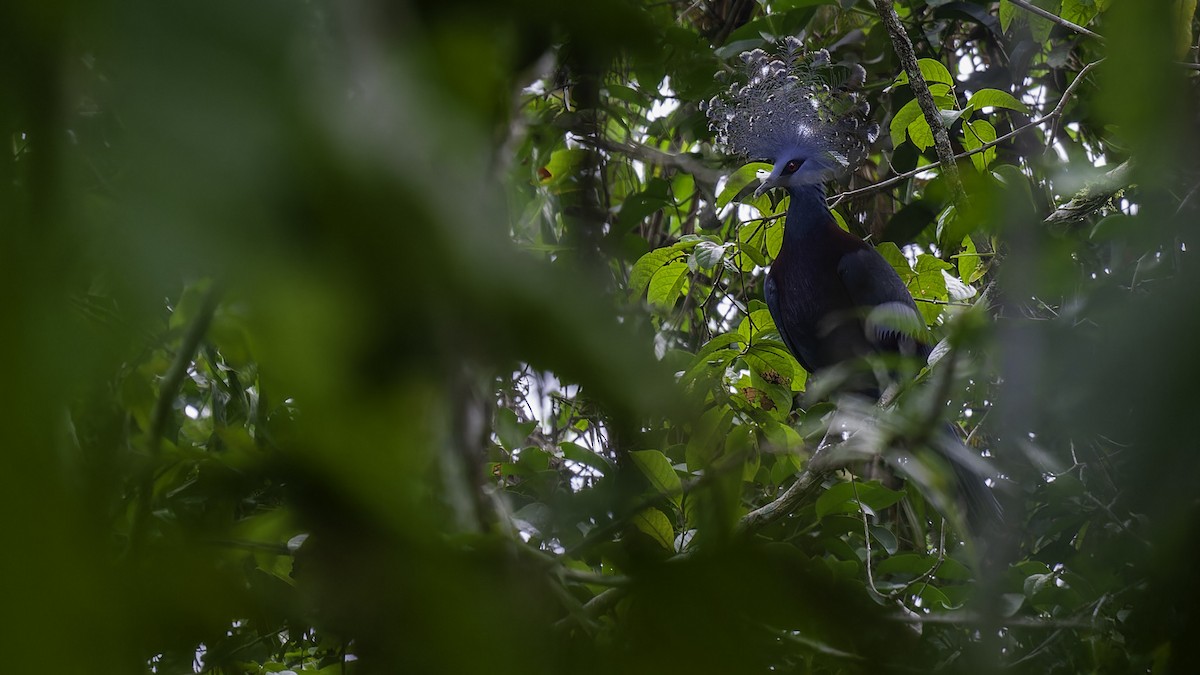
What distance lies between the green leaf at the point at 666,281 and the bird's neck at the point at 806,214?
0.60m

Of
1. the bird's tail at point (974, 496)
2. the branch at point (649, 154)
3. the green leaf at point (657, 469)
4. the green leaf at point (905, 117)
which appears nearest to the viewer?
the branch at point (649, 154)

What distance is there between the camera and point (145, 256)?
190mm

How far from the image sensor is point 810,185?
206 centimetres

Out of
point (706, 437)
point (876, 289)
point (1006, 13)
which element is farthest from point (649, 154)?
point (876, 289)

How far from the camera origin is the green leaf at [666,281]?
5.00 ft

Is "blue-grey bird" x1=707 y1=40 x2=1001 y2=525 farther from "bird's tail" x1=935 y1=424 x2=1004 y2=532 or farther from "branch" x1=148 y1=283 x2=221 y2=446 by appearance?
"branch" x1=148 y1=283 x2=221 y2=446

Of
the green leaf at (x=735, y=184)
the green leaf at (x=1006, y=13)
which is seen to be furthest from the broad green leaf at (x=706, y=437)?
the green leaf at (x=1006, y=13)

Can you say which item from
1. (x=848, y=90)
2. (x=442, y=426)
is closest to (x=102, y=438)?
(x=442, y=426)

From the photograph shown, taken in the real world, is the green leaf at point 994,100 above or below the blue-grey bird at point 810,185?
below

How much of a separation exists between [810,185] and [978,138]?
645 mm

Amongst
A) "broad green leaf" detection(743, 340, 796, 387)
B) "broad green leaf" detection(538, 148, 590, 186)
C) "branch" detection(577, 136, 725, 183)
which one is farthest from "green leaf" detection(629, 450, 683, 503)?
"broad green leaf" detection(538, 148, 590, 186)

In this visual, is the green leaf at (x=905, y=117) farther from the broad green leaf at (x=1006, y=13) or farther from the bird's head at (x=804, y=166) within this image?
the bird's head at (x=804, y=166)

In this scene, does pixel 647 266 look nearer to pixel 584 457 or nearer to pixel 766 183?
pixel 584 457

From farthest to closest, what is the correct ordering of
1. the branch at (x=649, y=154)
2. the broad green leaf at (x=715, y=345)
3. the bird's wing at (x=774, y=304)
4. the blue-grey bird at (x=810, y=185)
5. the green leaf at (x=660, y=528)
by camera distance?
the bird's wing at (x=774, y=304), the blue-grey bird at (x=810, y=185), the broad green leaf at (x=715, y=345), the green leaf at (x=660, y=528), the branch at (x=649, y=154)
